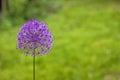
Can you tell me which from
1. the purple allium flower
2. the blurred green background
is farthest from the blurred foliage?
the purple allium flower

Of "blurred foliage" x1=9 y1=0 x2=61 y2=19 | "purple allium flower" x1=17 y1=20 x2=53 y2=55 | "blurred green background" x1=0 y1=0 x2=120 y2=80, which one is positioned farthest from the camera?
"blurred foliage" x1=9 y1=0 x2=61 y2=19

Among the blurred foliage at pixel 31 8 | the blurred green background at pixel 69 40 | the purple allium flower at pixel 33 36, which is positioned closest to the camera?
the purple allium flower at pixel 33 36

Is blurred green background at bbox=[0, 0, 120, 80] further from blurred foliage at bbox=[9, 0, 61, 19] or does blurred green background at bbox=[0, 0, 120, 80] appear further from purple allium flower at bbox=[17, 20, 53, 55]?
purple allium flower at bbox=[17, 20, 53, 55]

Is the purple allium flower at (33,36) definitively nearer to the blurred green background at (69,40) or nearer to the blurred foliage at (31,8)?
the blurred green background at (69,40)

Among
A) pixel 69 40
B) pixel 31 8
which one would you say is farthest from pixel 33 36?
pixel 31 8

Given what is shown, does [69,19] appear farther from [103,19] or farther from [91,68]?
[91,68]

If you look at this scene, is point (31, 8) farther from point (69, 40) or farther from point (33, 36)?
point (33, 36)

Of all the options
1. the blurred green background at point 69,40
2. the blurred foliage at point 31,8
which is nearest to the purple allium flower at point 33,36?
the blurred green background at point 69,40

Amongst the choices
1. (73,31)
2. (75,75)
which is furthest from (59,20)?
(75,75)
